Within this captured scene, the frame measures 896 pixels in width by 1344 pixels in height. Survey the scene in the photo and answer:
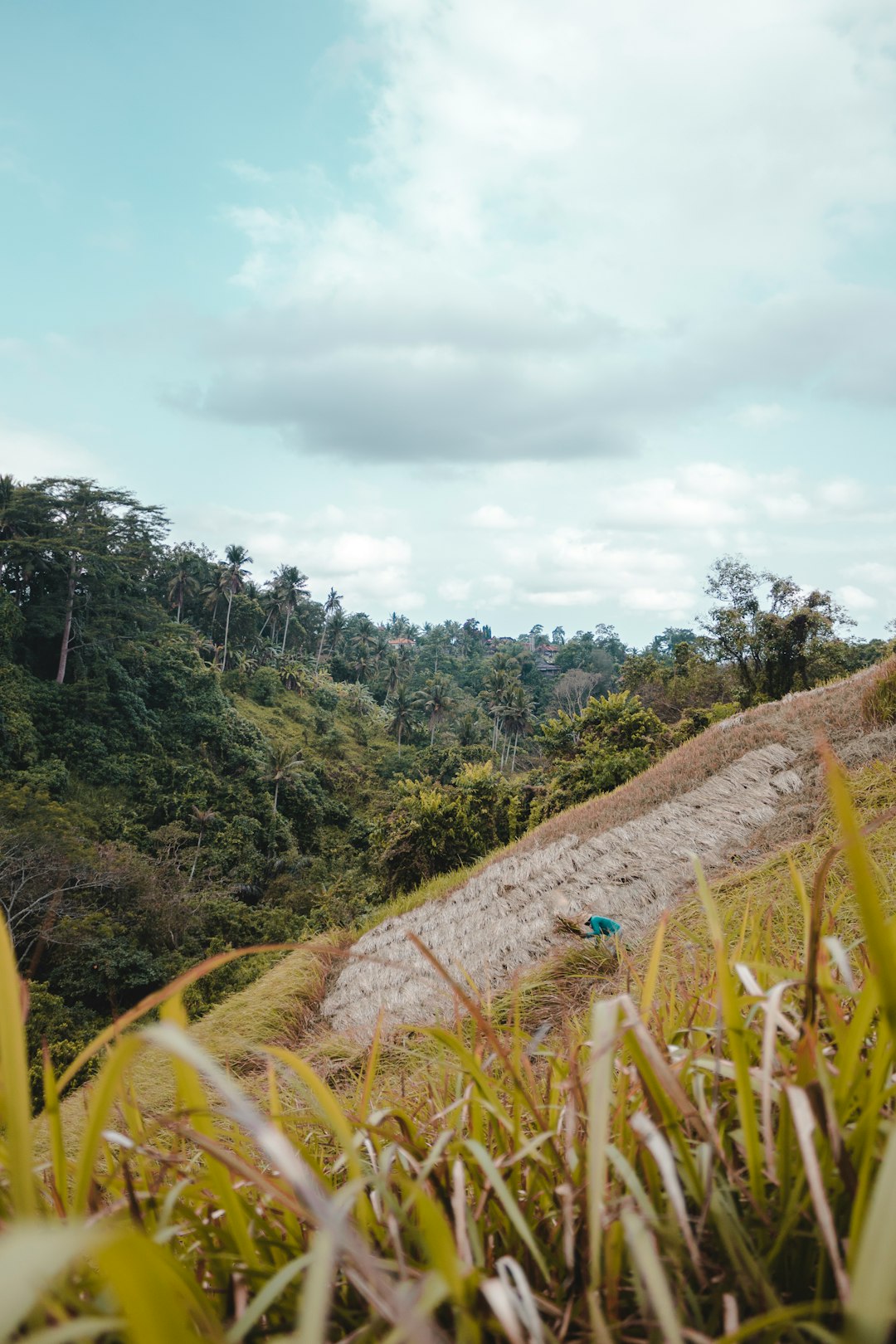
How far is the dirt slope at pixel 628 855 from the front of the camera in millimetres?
5828

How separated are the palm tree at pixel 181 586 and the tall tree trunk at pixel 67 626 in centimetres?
1454

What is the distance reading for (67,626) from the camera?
89.2 feet

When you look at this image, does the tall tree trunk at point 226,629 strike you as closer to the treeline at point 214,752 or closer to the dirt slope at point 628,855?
the treeline at point 214,752

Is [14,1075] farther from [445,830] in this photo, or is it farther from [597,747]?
[597,747]

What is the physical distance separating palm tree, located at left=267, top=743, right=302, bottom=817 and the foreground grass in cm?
2907

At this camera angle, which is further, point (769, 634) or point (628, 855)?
point (769, 634)

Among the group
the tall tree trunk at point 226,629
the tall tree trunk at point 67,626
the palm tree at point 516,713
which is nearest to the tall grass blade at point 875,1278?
the tall tree trunk at point 67,626

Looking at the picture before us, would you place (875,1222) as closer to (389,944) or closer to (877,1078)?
(877,1078)

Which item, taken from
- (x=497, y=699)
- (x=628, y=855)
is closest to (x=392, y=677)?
(x=497, y=699)

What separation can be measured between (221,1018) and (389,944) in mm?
2092

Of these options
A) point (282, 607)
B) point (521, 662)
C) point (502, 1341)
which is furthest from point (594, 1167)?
point (521, 662)

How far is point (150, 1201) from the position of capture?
0.77m

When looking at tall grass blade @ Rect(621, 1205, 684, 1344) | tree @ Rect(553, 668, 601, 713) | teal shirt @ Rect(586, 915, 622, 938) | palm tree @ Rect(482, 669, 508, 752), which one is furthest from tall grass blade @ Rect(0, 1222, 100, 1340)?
tree @ Rect(553, 668, 601, 713)

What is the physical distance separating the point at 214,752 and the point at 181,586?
54.4 feet
